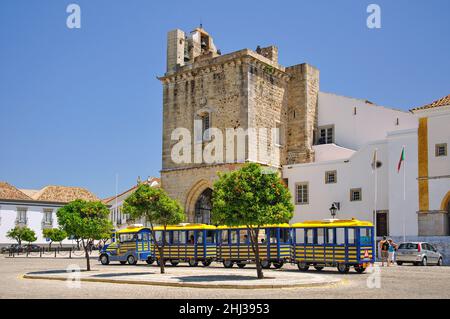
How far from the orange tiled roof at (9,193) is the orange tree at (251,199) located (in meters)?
47.9

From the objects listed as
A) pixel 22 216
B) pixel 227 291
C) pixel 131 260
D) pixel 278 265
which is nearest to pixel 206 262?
pixel 131 260

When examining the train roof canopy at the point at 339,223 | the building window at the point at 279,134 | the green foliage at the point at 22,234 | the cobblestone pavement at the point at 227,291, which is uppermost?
the building window at the point at 279,134

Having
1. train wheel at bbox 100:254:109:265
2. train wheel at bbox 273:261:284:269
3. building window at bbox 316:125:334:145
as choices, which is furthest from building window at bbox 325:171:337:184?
train wheel at bbox 100:254:109:265

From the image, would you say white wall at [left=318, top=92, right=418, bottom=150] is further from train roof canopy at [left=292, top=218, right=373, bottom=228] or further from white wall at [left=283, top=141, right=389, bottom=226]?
train roof canopy at [left=292, top=218, right=373, bottom=228]

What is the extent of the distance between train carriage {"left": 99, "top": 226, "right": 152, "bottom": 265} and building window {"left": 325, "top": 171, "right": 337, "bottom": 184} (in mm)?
10880

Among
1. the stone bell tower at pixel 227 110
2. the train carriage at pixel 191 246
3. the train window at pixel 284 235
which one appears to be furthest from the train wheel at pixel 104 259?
the train window at pixel 284 235

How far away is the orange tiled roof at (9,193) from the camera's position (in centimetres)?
6130

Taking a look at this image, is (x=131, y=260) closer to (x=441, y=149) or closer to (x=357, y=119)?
(x=357, y=119)

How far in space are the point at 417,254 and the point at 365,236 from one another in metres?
5.75

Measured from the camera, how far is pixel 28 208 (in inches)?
2458

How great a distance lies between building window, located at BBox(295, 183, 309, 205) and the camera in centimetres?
3422

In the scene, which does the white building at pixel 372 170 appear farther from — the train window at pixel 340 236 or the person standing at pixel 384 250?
the train window at pixel 340 236

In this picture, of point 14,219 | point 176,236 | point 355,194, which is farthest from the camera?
point 14,219

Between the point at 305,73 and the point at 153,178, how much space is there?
2894 centimetres
